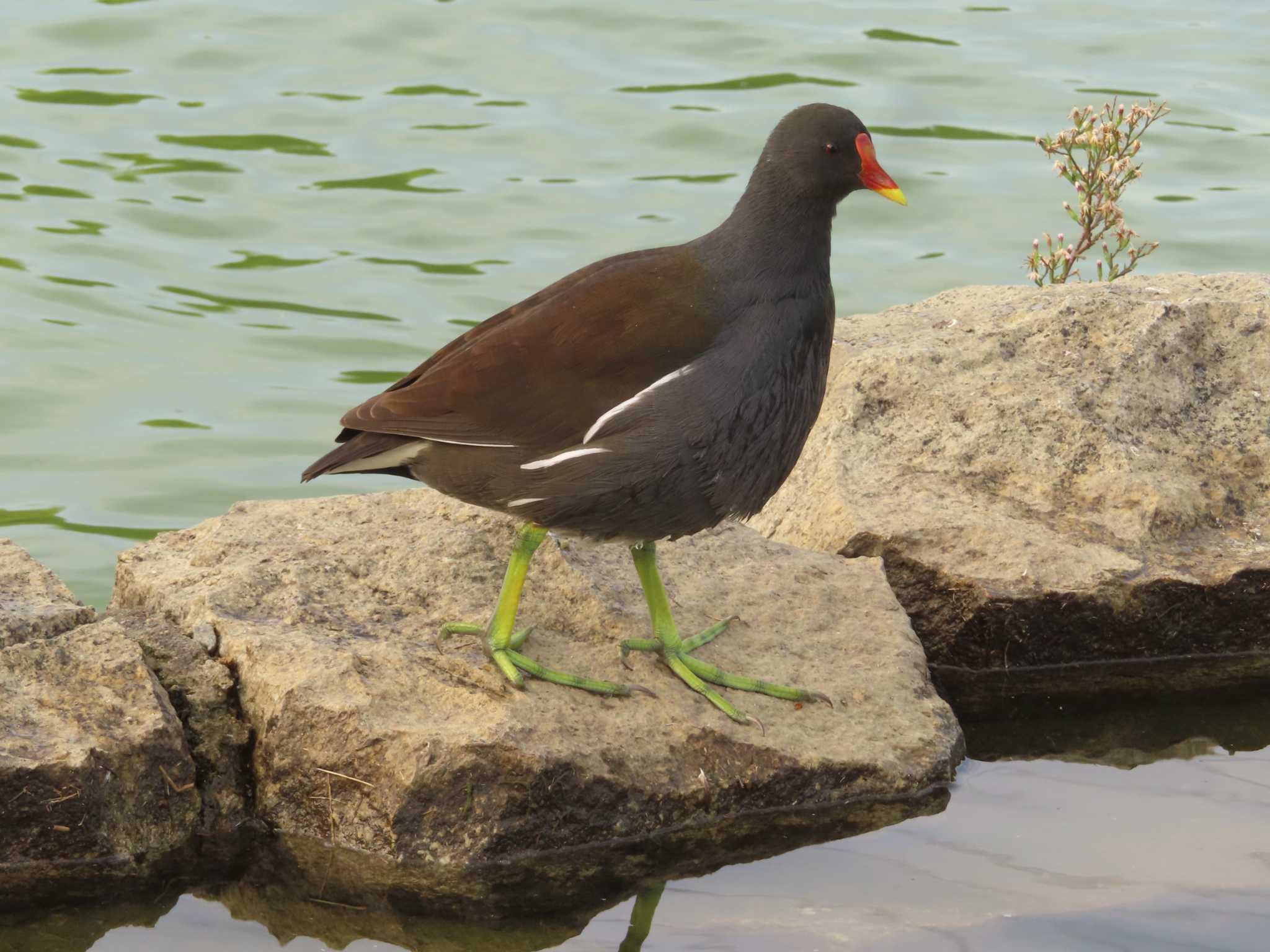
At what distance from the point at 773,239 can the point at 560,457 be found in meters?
0.84

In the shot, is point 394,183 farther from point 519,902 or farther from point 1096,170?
point 519,902

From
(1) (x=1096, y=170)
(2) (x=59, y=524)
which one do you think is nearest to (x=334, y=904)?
(2) (x=59, y=524)

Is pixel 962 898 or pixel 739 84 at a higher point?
pixel 739 84

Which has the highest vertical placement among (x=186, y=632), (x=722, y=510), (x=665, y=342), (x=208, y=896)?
(x=665, y=342)

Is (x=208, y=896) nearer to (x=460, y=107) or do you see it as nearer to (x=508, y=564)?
(x=508, y=564)

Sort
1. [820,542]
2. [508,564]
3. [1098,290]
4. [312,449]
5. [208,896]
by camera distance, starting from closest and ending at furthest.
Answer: [208,896], [508,564], [820,542], [1098,290], [312,449]

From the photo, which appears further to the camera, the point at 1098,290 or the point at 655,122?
the point at 655,122

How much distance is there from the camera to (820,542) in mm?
5820

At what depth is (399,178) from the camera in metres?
11.7

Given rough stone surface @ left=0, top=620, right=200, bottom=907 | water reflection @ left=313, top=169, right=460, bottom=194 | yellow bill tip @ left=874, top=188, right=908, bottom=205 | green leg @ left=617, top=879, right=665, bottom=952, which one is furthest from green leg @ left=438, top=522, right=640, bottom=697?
water reflection @ left=313, top=169, right=460, bottom=194

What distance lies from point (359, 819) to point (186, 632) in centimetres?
79

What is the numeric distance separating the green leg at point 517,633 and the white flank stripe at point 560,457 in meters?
0.21

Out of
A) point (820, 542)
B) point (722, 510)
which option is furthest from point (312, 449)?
point (722, 510)

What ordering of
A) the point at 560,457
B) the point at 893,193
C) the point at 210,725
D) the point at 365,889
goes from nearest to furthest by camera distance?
the point at 365,889 < the point at 210,725 < the point at 560,457 < the point at 893,193
